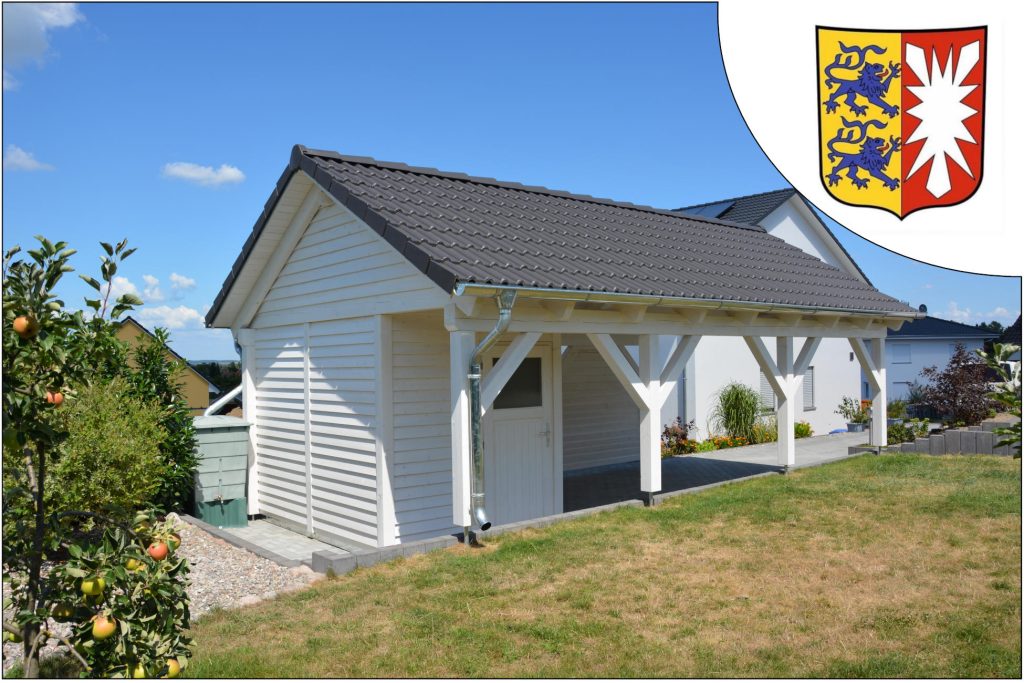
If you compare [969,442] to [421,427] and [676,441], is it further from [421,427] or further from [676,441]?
[421,427]

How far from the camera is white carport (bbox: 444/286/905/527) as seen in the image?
24.4 feet

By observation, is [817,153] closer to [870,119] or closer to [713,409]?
[870,119]

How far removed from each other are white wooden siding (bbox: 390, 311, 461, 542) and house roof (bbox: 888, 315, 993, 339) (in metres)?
27.3

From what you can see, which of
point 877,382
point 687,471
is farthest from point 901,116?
point 877,382

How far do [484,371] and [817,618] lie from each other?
4.75m

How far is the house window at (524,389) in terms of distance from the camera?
9.89 m

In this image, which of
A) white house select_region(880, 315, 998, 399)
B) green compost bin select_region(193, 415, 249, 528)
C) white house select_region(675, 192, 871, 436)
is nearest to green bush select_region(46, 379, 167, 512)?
green compost bin select_region(193, 415, 249, 528)

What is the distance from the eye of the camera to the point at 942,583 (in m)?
6.46

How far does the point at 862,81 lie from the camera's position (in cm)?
445

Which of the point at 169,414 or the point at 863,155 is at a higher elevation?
the point at 863,155

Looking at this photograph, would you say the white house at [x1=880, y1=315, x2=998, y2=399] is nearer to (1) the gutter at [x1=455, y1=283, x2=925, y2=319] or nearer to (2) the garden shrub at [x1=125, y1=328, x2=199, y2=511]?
(1) the gutter at [x1=455, y1=283, x2=925, y2=319]

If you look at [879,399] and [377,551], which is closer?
[377,551]

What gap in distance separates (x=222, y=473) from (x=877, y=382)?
10.6 metres

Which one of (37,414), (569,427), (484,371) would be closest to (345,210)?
(484,371)
